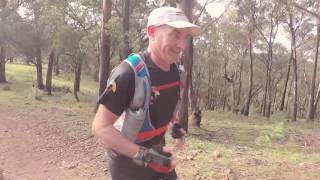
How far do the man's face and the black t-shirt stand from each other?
0.08 m

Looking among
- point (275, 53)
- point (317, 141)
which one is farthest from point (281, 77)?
point (317, 141)

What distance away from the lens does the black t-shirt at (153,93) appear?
258 centimetres

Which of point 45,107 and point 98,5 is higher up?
point 98,5

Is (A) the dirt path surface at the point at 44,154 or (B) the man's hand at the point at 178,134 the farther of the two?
(A) the dirt path surface at the point at 44,154

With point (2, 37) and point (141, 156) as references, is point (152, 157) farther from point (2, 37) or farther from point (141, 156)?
point (2, 37)

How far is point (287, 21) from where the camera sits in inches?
1330

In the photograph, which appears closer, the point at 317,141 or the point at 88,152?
the point at 88,152

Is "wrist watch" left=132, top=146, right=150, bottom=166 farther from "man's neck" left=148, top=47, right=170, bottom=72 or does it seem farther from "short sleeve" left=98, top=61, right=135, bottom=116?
"man's neck" left=148, top=47, right=170, bottom=72

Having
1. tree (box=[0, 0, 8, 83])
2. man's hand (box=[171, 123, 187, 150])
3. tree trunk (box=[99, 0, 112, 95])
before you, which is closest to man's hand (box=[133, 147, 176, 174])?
man's hand (box=[171, 123, 187, 150])

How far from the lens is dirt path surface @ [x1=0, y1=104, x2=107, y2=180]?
8.74 m

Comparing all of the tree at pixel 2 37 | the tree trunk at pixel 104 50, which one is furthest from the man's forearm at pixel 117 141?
the tree at pixel 2 37

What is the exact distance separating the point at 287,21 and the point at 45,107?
21855 mm

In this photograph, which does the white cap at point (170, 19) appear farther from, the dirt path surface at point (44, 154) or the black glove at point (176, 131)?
the dirt path surface at point (44, 154)

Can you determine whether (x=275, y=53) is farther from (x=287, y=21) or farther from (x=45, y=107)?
(x=45, y=107)
